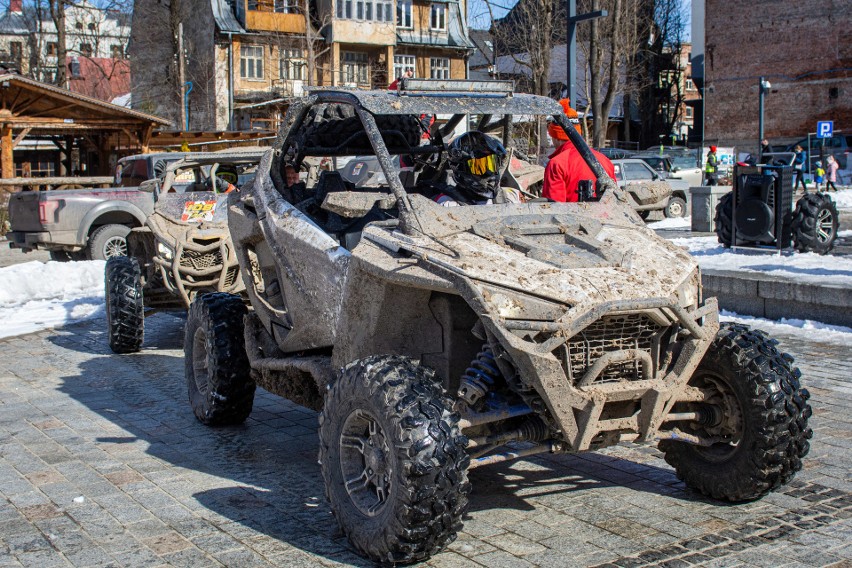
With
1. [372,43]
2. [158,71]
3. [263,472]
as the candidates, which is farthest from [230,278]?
[158,71]

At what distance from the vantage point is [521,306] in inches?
167

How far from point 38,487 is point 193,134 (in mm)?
27272

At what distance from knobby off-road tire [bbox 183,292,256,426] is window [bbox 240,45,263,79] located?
1868 inches

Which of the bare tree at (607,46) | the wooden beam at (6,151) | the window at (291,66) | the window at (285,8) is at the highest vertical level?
the window at (285,8)

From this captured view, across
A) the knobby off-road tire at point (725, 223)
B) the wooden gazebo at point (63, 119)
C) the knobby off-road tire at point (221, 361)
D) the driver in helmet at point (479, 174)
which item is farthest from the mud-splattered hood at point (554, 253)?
the wooden gazebo at point (63, 119)

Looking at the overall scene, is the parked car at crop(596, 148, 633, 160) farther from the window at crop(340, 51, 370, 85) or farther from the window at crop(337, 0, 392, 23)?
the window at crop(337, 0, 392, 23)

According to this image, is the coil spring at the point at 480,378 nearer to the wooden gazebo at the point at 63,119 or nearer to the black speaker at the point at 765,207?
the black speaker at the point at 765,207

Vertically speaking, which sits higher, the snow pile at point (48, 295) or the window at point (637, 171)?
the window at point (637, 171)

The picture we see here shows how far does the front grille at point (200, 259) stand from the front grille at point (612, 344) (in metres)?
6.04

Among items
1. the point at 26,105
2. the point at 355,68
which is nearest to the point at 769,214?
the point at 26,105

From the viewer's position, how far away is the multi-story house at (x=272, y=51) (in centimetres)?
5109

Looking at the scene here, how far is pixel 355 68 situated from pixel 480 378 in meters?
52.5

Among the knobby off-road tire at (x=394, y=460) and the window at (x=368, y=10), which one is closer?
the knobby off-road tire at (x=394, y=460)

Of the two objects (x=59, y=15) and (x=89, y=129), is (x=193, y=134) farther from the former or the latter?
(x=59, y=15)
